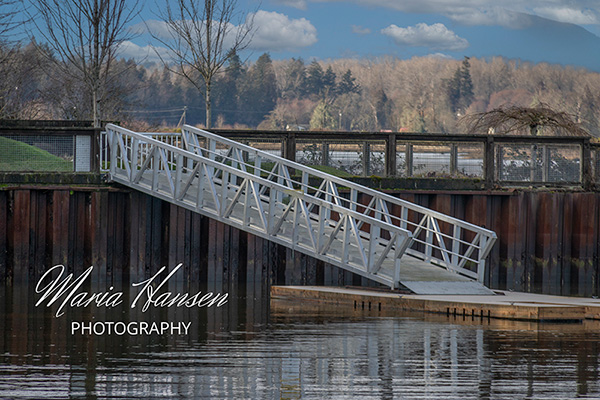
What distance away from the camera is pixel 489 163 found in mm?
24672

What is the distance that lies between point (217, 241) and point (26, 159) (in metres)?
5.08

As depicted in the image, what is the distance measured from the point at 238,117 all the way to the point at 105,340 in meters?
144

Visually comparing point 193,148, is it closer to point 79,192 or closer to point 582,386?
point 79,192

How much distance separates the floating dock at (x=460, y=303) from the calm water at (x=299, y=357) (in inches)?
12.4

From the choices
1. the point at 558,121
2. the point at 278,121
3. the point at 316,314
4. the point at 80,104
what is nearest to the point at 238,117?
the point at 278,121

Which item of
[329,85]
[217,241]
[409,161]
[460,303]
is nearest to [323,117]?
[329,85]

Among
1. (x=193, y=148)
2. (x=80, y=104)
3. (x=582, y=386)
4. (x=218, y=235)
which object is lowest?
(x=582, y=386)

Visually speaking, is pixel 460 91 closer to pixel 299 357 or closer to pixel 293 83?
pixel 293 83

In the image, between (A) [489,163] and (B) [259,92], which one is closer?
(A) [489,163]

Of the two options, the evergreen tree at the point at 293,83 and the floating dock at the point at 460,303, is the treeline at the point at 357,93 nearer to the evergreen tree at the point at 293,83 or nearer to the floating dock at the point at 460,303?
the evergreen tree at the point at 293,83

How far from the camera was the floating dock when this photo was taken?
653 inches

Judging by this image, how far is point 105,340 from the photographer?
47.2 ft

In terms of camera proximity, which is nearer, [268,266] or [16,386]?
[16,386]

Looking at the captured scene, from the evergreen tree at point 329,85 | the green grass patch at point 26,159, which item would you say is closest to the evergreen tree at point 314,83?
the evergreen tree at point 329,85
